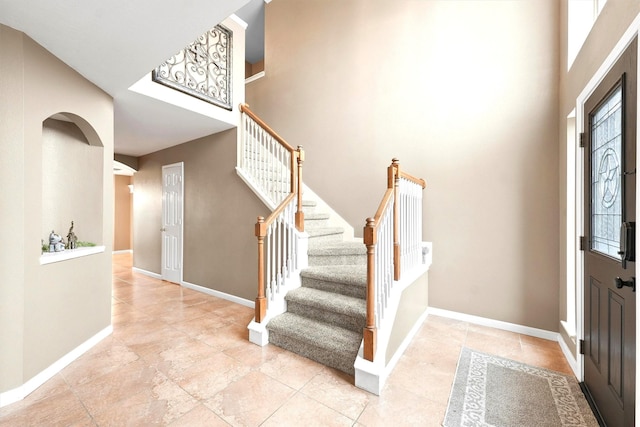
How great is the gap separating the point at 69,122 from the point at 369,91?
363cm

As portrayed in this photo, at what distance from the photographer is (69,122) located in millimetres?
2959

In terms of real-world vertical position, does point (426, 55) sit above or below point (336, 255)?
above

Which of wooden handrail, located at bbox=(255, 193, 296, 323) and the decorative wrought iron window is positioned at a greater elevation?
the decorative wrought iron window

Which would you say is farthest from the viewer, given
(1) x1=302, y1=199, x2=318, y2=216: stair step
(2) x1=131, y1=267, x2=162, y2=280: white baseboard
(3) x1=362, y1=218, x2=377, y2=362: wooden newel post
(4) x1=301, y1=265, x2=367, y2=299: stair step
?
(2) x1=131, y1=267, x2=162, y2=280: white baseboard

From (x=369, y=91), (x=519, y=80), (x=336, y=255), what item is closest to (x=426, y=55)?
(x=369, y=91)

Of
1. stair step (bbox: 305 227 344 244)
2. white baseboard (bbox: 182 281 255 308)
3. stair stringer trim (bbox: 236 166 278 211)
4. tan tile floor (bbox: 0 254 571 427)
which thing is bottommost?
tan tile floor (bbox: 0 254 571 427)

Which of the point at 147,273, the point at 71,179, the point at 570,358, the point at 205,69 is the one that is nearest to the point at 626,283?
the point at 570,358

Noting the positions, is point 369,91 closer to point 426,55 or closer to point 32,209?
point 426,55

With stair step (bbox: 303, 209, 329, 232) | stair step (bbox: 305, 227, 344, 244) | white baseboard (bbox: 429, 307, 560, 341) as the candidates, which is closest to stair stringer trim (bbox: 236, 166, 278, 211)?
stair step (bbox: 303, 209, 329, 232)

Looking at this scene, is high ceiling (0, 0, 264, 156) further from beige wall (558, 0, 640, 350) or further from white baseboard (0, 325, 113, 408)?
white baseboard (0, 325, 113, 408)

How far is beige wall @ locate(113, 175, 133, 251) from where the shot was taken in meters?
8.56

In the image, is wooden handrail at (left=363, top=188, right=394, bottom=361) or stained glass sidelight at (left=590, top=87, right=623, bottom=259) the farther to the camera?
wooden handrail at (left=363, top=188, right=394, bottom=361)

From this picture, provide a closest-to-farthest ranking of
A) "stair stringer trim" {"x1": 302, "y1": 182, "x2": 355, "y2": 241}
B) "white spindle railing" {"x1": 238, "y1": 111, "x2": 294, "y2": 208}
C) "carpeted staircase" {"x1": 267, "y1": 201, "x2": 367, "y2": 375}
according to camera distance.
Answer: "carpeted staircase" {"x1": 267, "y1": 201, "x2": 367, "y2": 375}
"white spindle railing" {"x1": 238, "y1": 111, "x2": 294, "y2": 208}
"stair stringer trim" {"x1": 302, "y1": 182, "x2": 355, "y2": 241}

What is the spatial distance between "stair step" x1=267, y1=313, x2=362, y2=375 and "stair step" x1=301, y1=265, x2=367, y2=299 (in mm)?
360
